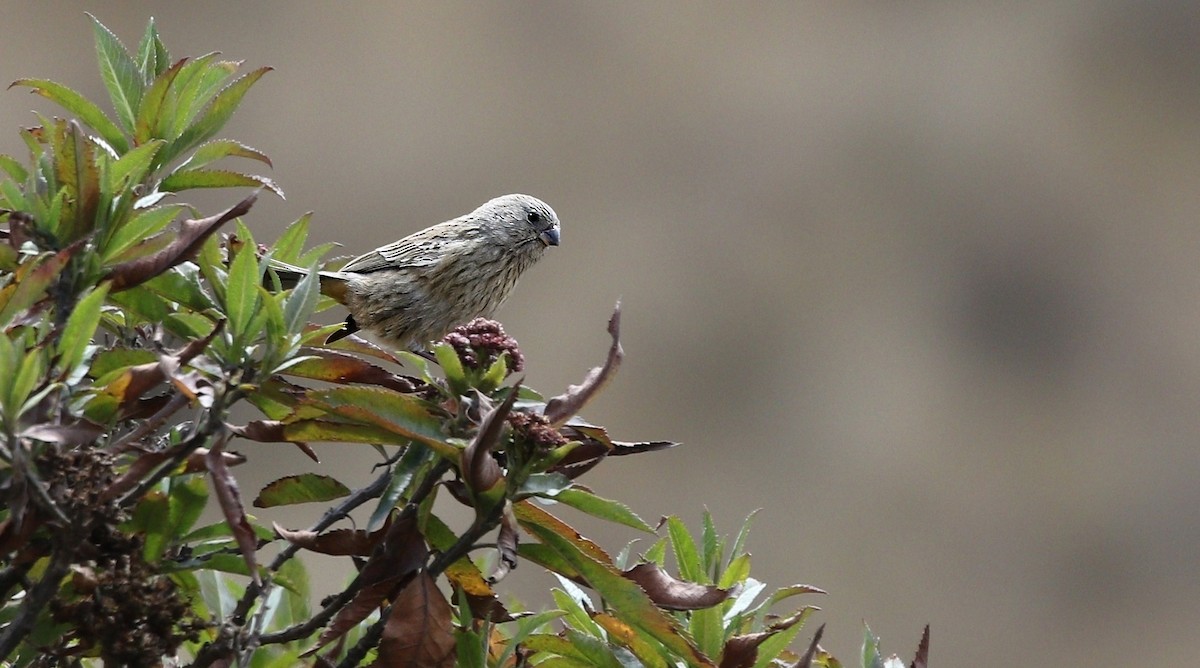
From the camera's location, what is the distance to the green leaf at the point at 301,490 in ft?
6.33

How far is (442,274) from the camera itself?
4.91 meters

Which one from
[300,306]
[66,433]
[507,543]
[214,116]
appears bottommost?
[507,543]

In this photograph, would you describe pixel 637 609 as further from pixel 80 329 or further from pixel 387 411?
pixel 80 329

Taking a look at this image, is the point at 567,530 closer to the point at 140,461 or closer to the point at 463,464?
the point at 463,464

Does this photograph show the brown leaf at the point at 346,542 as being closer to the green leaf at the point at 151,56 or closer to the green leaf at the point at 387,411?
the green leaf at the point at 387,411

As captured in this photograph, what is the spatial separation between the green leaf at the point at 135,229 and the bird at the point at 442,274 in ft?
9.00

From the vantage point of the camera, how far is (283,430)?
5.75ft

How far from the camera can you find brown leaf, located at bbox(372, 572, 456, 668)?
1.73 m

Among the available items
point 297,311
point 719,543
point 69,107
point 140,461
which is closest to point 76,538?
point 140,461

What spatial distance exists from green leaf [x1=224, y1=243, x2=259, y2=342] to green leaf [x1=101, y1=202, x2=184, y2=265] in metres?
0.12

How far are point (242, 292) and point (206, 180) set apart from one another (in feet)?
1.39

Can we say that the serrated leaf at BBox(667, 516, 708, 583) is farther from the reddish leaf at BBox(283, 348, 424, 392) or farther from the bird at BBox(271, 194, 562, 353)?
the bird at BBox(271, 194, 562, 353)

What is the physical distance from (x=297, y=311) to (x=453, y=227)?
339cm

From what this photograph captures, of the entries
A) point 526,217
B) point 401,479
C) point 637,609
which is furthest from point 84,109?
point 526,217
